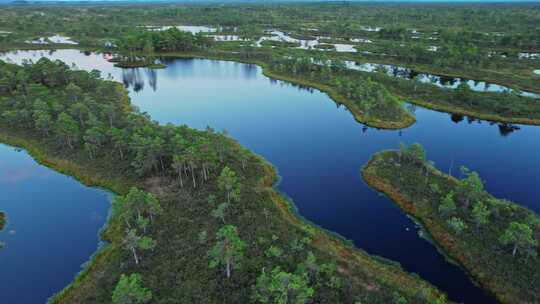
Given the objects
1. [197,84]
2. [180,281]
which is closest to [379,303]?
[180,281]

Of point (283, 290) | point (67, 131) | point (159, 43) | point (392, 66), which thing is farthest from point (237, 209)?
point (159, 43)

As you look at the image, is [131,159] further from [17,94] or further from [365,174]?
[17,94]

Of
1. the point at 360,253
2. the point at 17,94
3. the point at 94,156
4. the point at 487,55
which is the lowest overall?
the point at 360,253

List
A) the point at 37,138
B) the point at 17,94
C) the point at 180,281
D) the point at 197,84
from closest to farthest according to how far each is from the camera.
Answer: the point at 180,281 → the point at 37,138 → the point at 17,94 → the point at 197,84

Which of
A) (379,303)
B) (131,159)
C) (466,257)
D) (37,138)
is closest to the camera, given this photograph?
(379,303)

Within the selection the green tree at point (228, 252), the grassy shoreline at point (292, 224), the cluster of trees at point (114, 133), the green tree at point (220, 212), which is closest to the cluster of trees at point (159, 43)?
the cluster of trees at point (114, 133)

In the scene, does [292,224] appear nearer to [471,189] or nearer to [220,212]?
[220,212]

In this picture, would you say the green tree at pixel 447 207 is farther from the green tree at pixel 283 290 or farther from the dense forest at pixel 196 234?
the green tree at pixel 283 290

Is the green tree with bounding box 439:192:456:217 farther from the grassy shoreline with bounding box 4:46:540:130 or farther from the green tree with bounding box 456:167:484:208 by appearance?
the grassy shoreline with bounding box 4:46:540:130
